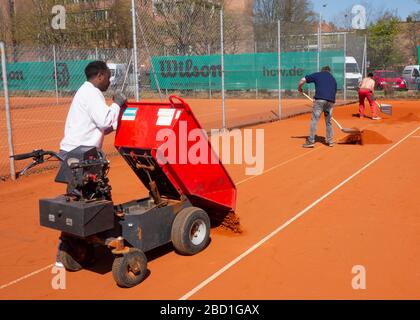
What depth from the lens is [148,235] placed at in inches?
185

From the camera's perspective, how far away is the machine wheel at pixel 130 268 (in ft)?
14.0

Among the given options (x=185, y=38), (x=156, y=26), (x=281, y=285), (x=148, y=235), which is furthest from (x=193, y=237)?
(x=185, y=38)

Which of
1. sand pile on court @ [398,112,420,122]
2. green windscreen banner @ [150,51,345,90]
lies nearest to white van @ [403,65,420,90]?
green windscreen banner @ [150,51,345,90]

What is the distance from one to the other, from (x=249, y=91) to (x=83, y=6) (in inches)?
639

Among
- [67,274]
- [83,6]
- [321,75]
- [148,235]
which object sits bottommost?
[67,274]

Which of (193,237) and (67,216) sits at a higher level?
(67,216)

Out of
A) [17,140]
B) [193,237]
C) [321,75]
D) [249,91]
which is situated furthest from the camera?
[249,91]

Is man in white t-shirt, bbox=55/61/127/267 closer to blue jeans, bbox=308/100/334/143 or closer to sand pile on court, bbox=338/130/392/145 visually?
blue jeans, bbox=308/100/334/143

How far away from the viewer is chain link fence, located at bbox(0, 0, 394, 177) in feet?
68.8

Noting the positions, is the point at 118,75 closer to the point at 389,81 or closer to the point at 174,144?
the point at 389,81

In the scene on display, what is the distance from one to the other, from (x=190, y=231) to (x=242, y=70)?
24.9 meters

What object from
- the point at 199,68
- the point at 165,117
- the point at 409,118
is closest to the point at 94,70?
the point at 165,117

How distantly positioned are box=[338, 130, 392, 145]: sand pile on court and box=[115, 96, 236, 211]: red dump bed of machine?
749 centimetres

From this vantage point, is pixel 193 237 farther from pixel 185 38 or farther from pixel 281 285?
pixel 185 38
